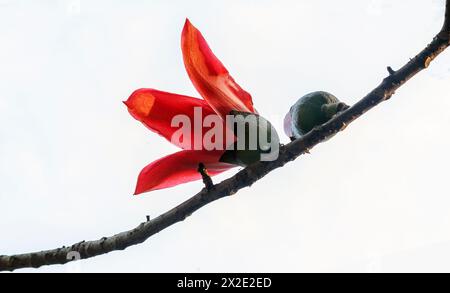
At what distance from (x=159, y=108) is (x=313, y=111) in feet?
0.86

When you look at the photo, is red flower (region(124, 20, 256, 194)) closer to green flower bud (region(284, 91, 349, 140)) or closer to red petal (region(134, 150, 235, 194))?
red petal (region(134, 150, 235, 194))

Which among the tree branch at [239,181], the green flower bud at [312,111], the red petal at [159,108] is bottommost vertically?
the tree branch at [239,181]

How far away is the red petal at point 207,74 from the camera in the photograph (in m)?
0.66

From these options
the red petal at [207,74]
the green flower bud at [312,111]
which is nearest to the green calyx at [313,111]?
the green flower bud at [312,111]

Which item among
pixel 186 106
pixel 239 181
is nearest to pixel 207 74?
pixel 186 106

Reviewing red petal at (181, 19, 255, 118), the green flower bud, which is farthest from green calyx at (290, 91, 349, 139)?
red petal at (181, 19, 255, 118)

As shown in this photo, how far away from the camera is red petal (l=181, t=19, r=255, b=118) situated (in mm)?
657

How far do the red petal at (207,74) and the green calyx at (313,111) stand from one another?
0.35 feet

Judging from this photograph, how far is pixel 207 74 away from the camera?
680mm

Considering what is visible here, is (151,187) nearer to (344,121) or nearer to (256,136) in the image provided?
(256,136)

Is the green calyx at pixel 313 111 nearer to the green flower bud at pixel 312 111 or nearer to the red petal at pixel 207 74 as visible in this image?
the green flower bud at pixel 312 111

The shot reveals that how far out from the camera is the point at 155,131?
688 mm
